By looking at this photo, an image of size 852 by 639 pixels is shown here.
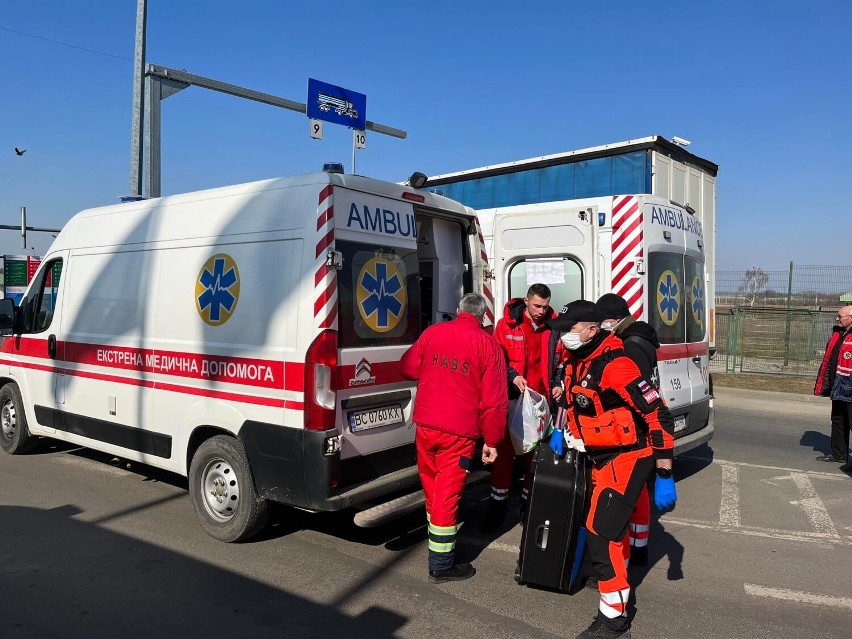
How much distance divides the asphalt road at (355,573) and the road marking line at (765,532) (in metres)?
0.02

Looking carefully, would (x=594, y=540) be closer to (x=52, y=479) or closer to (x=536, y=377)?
(x=536, y=377)

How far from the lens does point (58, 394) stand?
6.34m

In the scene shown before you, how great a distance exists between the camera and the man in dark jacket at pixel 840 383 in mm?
7344

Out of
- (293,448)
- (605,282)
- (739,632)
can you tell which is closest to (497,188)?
(605,282)

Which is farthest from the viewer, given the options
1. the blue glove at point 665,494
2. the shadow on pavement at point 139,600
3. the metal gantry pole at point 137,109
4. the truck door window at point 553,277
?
the metal gantry pole at point 137,109

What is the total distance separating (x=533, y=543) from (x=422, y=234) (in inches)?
109

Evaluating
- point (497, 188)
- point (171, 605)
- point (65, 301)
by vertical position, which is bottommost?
point (171, 605)

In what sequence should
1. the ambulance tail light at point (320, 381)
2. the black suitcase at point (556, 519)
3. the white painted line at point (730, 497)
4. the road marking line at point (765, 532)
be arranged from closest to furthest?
the black suitcase at point (556, 519), the ambulance tail light at point (320, 381), the road marking line at point (765, 532), the white painted line at point (730, 497)

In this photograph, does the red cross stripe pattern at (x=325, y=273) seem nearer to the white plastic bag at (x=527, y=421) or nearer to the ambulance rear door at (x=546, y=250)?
the white plastic bag at (x=527, y=421)

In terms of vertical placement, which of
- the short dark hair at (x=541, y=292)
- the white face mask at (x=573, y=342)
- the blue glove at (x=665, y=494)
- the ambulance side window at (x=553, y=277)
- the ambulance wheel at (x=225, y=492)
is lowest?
the ambulance wheel at (x=225, y=492)

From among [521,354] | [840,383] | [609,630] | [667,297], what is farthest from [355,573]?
[840,383]

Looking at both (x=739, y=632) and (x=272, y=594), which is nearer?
(x=739, y=632)

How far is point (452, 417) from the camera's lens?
13.7 feet

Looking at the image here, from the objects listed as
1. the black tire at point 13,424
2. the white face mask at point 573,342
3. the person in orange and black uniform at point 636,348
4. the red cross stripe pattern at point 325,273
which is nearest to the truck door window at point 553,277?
the person in orange and black uniform at point 636,348
